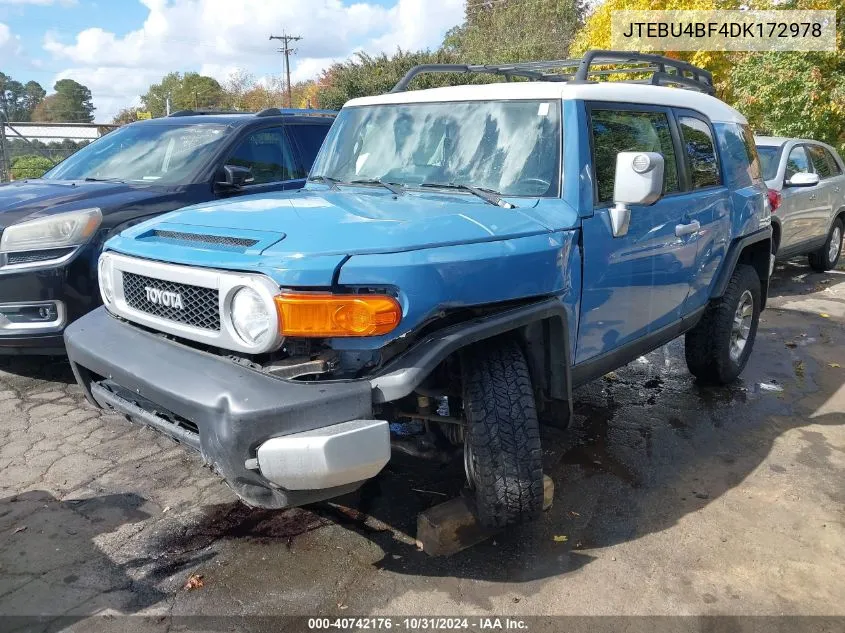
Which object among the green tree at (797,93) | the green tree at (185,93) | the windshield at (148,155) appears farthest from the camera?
the green tree at (185,93)

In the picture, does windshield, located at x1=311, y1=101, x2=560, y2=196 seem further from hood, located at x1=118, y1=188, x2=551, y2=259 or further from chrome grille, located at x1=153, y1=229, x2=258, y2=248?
chrome grille, located at x1=153, y1=229, x2=258, y2=248

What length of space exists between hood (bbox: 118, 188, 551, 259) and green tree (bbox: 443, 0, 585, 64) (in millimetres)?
31190

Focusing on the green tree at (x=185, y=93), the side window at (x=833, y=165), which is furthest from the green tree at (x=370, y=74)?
the green tree at (x=185, y=93)

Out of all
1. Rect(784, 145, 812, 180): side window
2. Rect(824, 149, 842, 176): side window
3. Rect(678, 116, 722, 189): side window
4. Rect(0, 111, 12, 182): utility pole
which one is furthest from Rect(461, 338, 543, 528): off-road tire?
Rect(0, 111, 12, 182): utility pole

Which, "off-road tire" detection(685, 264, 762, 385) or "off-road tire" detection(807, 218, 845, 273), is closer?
"off-road tire" detection(685, 264, 762, 385)

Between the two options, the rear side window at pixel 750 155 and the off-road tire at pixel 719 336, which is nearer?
the off-road tire at pixel 719 336

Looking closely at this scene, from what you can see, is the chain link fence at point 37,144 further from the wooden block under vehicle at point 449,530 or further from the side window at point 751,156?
the wooden block under vehicle at point 449,530

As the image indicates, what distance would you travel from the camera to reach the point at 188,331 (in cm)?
260

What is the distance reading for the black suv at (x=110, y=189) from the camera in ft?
14.0

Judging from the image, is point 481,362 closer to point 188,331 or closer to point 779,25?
point 188,331

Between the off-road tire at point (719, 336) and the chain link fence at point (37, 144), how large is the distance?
11.8 meters

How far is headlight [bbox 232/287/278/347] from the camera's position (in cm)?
235

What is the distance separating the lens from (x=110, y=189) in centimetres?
482

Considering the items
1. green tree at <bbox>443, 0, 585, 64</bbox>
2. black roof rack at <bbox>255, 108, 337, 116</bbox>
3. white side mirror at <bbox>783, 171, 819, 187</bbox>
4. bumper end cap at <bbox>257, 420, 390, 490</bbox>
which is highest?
green tree at <bbox>443, 0, 585, 64</bbox>
